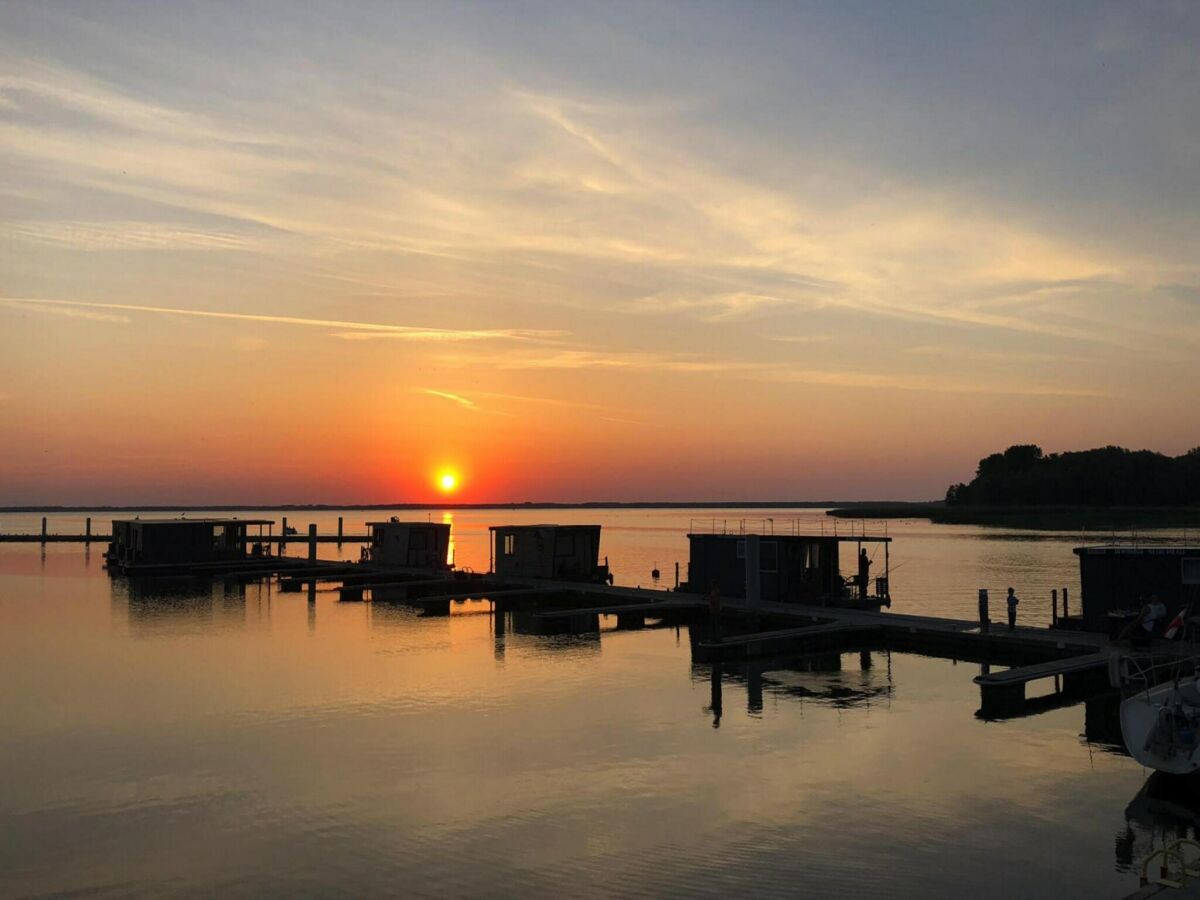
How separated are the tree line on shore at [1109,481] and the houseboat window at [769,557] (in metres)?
140

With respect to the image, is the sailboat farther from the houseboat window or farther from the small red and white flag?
the houseboat window

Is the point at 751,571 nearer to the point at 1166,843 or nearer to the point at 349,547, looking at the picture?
the point at 1166,843

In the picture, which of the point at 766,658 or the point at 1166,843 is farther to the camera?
the point at 766,658

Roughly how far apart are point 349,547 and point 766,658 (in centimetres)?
10032

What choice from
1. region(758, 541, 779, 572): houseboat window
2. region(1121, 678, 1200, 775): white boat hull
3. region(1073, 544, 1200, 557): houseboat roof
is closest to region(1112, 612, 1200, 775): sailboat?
region(1121, 678, 1200, 775): white boat hull

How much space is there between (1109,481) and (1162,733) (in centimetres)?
16093

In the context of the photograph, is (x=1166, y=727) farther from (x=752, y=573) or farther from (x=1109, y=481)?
(x=1109, y=481)

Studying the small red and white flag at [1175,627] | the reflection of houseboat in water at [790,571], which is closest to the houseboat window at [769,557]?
the reflection of houseboat in water at [790,571]

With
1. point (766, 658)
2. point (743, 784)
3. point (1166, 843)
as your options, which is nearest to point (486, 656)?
point (766, 658)

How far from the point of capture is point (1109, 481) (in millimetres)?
161875

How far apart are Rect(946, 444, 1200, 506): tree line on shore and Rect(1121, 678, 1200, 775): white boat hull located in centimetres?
15789

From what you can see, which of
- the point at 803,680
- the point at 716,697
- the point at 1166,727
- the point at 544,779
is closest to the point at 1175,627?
the point at 1166,727

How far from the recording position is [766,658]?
110 ft

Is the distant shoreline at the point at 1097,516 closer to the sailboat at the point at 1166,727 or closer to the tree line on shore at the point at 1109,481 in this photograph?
the tree line on shore at the point at 1109,481
